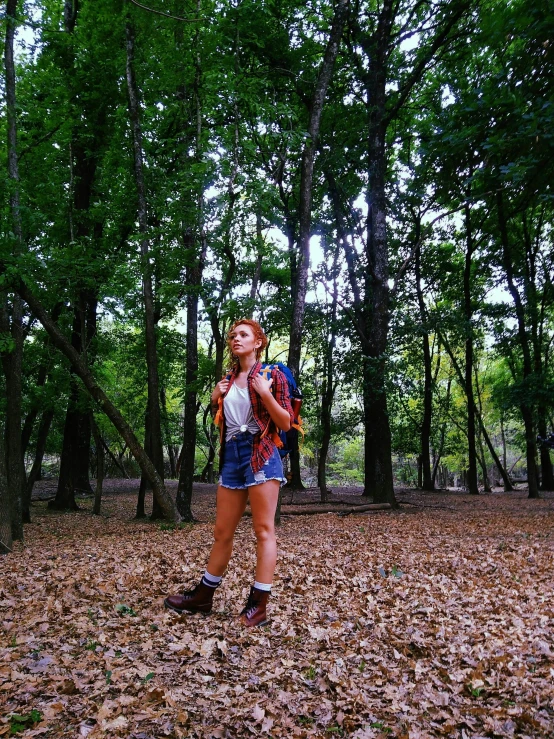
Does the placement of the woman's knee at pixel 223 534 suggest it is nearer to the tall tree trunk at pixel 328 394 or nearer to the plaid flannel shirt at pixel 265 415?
the plaid flannel shirt at pixel 265 415

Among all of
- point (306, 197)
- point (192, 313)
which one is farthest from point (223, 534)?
point (192, 313)

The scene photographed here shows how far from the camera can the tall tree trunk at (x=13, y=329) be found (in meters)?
7.43

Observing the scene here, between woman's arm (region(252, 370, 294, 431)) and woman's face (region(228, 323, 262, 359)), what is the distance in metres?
0.29

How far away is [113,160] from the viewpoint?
1216 centimetres

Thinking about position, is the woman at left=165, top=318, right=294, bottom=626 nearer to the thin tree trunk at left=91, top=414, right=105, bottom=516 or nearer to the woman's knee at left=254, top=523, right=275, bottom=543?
the woman's knee at left=254, top=523, right=275, bottom=543

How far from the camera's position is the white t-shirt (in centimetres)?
354

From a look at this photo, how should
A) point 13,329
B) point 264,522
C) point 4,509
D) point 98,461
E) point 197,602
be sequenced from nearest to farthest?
point 264,522, point 197,602, point 4,509, point 13,329, point 98,461

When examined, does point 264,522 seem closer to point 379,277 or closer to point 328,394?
point 379,277

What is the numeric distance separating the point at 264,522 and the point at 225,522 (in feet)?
1.07

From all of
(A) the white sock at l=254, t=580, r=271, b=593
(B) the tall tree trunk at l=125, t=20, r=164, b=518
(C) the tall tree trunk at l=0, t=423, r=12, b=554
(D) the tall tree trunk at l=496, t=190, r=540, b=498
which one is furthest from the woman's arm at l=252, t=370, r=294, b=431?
(D) the tall tree trunk at l=496, t=190, r=540, b=498

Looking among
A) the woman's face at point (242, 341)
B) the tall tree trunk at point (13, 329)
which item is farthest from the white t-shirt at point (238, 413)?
the tall tree trunk at point (13, 329)

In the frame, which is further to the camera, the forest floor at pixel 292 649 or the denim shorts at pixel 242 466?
the denim shorts at pixel 242 466

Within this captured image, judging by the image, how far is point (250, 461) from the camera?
3.46m

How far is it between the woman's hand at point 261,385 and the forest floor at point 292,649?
1.66 m
